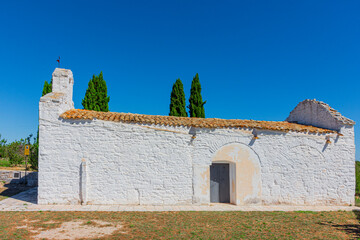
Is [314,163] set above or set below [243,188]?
above

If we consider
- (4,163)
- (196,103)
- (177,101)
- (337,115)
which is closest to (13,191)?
(177,101)

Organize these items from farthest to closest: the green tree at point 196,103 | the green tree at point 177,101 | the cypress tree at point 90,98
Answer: the green tree at point 196,103
the green tree at point 177,101
the cypress tree at point 90,98

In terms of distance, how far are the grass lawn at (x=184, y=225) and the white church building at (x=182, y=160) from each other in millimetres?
1473

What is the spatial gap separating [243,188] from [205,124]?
3319 mm

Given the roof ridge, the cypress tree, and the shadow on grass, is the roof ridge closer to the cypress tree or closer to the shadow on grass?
the shadow on grass

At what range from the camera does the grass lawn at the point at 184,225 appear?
23.4 ft

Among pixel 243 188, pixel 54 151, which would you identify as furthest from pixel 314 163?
pixel 54 151

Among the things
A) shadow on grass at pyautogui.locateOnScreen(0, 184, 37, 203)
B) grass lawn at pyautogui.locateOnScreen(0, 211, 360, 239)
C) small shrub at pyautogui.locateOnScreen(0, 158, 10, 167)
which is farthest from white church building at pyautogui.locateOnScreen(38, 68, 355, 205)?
small shrub at pyautogui.locateOnScreen(0, 158, 10, 167)

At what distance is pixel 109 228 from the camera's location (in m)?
7.51

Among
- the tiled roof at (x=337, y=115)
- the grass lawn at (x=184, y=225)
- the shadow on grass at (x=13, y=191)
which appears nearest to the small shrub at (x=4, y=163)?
the shadow on grass at (x=13, y=191)

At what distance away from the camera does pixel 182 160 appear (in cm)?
1112

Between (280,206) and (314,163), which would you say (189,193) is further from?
(314,163)

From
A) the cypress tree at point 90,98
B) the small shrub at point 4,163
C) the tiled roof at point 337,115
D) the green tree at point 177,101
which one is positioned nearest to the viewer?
the tiled roof at point 337,115

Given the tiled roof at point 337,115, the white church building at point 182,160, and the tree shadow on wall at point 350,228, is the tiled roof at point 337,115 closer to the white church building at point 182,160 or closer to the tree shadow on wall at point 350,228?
the white church building at point 182,160
